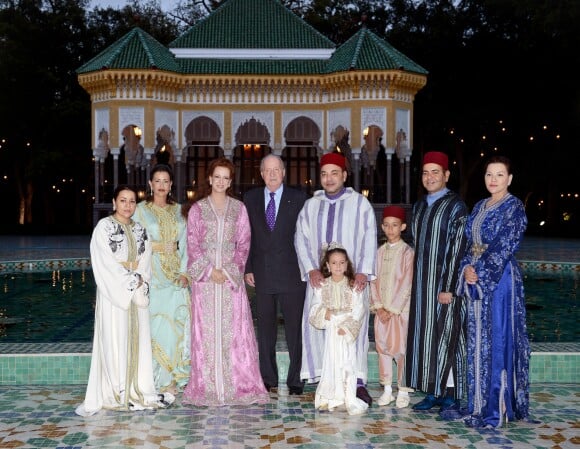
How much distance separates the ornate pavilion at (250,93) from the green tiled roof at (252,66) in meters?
0.03

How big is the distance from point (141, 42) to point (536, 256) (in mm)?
12245

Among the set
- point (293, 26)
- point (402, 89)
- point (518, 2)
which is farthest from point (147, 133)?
point (518, 2)

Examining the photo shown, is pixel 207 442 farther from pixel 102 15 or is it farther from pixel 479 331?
pixel 102 15

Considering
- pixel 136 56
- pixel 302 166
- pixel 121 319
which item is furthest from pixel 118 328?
pixel 302 166

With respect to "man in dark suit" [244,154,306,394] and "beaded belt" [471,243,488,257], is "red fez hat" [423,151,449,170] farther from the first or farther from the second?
"man in dark suit" [244,154,306,394]

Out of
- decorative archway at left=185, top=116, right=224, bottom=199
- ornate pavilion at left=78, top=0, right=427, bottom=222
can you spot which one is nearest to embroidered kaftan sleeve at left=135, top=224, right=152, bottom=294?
ornate pavilion at left=78, top=0, right=427, bottom=222

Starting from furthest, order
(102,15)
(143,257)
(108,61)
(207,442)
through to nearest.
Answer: (102,15), (108,61), (143,257), (207,442)

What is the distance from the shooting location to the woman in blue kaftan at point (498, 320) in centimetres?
430

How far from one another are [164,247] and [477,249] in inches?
80.8

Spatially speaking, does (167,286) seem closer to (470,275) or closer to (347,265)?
(347,265)

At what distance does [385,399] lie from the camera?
4.77 m

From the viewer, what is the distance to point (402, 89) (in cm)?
2062

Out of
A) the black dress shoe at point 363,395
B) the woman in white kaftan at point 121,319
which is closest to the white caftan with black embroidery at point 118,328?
the woman in white kaftan at point 121,319

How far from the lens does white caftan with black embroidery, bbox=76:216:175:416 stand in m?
4.58
